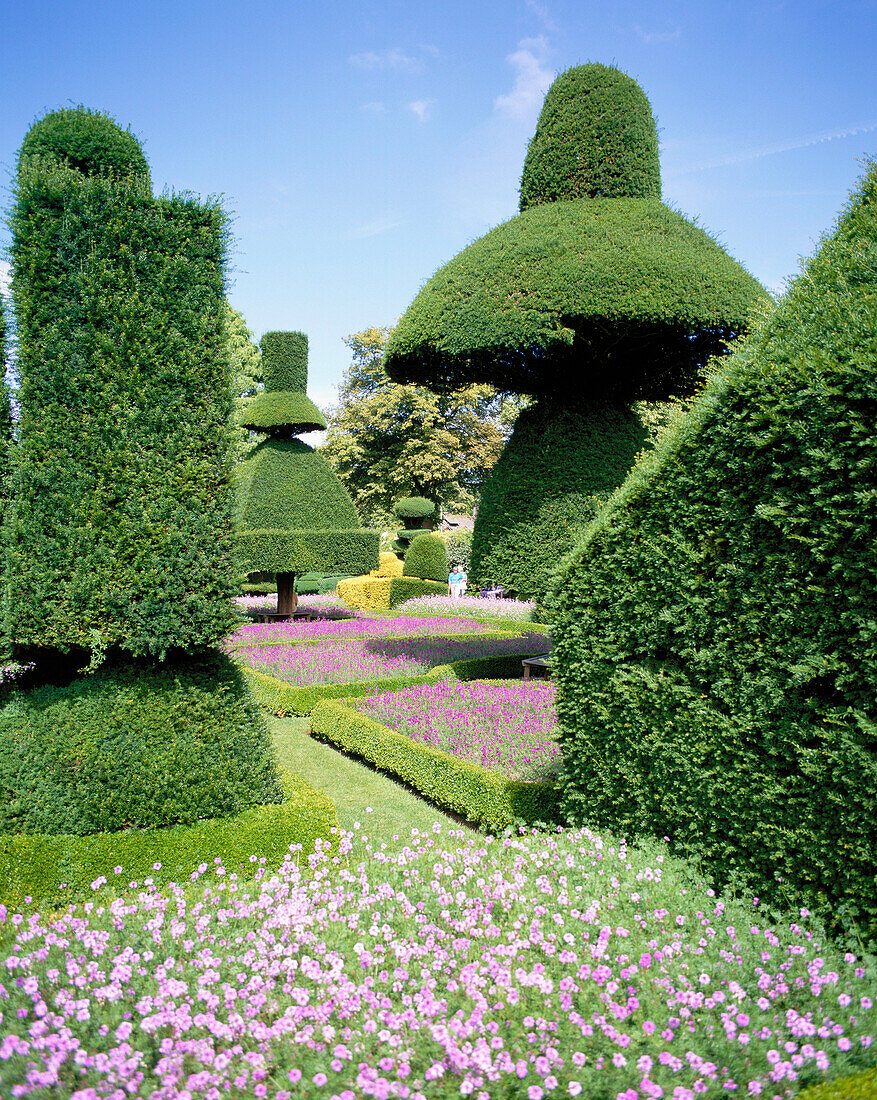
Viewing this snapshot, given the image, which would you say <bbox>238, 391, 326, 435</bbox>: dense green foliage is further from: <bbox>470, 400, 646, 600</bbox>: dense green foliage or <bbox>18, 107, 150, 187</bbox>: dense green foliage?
<bbox>18, 107, 150, 187</bbox>: dense green foliage

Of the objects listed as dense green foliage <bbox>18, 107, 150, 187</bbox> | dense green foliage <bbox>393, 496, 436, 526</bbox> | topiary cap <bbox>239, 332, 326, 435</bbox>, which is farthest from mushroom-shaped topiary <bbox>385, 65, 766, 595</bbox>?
dense green foliage <bbox>393, 496, 436, 526</bbox>

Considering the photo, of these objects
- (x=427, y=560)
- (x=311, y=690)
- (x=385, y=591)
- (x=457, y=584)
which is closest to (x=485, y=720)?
(x=311, y=690)

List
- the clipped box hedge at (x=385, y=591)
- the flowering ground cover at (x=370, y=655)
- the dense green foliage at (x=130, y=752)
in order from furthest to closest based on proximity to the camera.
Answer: the clipped box hedge at (x=385, y=591) < the flowering ground cover at (x=370, y=655) < the dense green foliage at (x=130, y=752)

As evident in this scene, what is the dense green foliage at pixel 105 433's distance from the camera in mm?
4875

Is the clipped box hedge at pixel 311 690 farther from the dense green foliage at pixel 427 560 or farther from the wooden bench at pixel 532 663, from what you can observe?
the dense green foliage at pixel 427 560

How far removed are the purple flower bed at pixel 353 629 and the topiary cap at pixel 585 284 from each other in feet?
20.5

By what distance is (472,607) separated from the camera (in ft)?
64.6

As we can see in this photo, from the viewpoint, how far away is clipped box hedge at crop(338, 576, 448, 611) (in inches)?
978

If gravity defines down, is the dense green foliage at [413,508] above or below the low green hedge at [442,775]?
above

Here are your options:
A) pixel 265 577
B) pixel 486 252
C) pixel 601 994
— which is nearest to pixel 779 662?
pixel 601 994

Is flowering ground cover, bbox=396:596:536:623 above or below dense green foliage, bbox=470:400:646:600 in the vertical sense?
below

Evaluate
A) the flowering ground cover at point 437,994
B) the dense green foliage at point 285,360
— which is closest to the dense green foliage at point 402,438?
the dense green foliage at point 285,360

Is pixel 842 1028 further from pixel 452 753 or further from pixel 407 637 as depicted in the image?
pixel 407 637

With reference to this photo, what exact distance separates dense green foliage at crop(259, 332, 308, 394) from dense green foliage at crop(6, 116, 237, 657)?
574 inches
